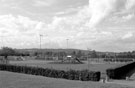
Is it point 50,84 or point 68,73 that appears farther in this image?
point 68,73

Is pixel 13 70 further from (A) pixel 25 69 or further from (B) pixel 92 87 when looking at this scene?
(B) pixel 92 87

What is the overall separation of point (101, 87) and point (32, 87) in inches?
183

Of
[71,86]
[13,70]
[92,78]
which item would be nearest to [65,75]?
[92,78]

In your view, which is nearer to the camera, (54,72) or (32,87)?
(32,87)

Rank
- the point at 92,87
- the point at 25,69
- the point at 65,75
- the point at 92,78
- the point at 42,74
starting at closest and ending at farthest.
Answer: the point at 92,87 → the point at 92,78 → the point at 65,75 → the point at 42,74 → the point at 25,69

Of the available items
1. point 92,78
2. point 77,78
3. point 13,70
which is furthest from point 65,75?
point 13,70

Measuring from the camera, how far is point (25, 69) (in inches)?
1129

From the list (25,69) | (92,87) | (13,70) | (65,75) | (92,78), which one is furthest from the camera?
(13,70)

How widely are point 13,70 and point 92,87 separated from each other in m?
19.6

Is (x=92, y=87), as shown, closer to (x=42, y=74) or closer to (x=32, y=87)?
(x=32, y=87)

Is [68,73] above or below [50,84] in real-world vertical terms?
above

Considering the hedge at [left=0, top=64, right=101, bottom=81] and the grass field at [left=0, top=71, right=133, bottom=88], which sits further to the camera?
the hedge at [left=0, top=64, right=101, bottom=81]

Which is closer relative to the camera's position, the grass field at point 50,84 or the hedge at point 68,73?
the grass field at point 50,84

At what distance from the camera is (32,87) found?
14.7m
